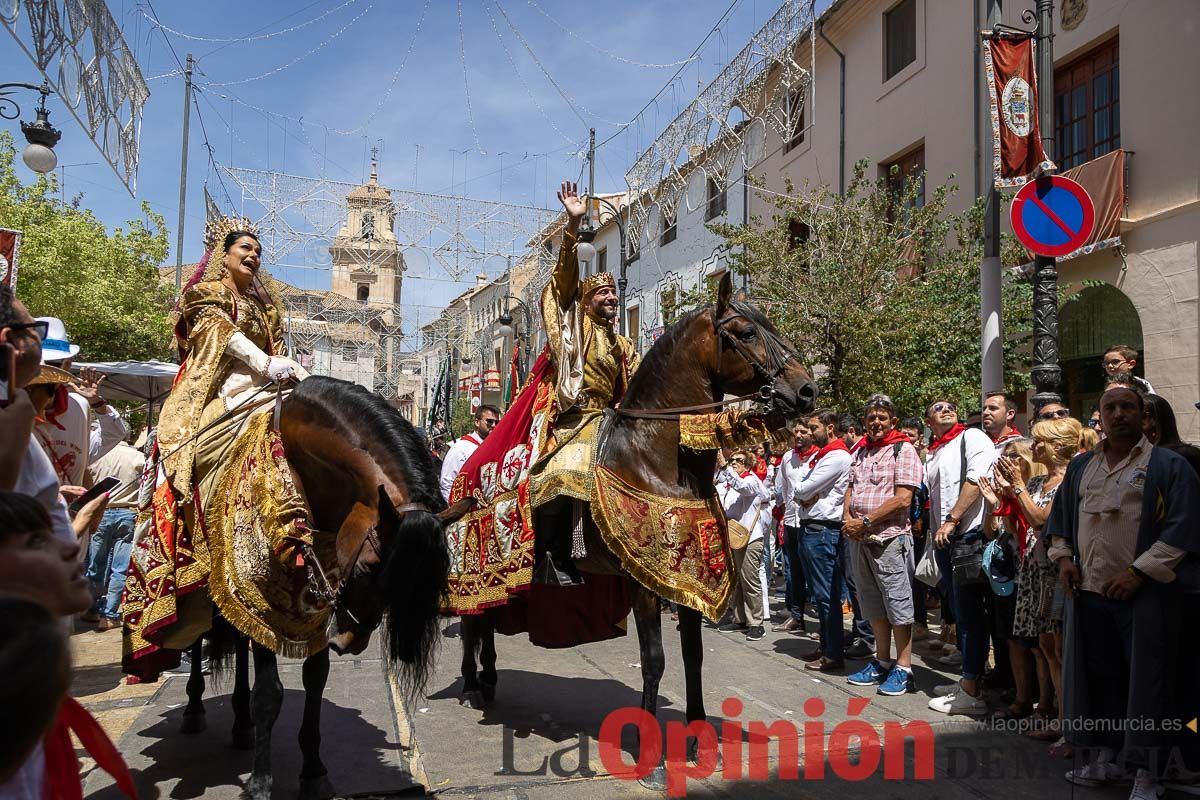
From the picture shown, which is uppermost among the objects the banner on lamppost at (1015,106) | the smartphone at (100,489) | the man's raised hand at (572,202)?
the banner on lamppost at (1015,106)

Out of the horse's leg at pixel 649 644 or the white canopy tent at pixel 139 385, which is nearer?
the horse's leg at pixel 649 644

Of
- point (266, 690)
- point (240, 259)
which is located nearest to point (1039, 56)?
point (240, 259)

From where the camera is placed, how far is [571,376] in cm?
507

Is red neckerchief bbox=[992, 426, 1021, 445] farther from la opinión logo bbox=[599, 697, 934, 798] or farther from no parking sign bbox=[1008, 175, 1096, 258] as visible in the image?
la opinión logo bbox=[599, 697, 934, 798]

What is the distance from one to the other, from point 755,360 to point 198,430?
2.88 meters

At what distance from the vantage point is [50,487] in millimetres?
2367

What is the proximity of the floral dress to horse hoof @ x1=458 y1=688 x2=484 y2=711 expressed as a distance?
342 cm

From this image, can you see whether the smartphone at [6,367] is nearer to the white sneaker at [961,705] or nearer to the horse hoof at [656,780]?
the horse hoof at [656,780]

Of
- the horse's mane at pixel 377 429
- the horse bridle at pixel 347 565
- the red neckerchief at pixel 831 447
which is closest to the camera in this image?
the horse bridle at pixel 347 565

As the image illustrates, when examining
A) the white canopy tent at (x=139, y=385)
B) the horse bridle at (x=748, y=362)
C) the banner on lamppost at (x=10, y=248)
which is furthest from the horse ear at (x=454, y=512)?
the white canopy tent at (x=139, y=385)

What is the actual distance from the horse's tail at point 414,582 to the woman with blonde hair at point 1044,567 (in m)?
3.42

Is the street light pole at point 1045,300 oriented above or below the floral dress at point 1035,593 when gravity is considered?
above

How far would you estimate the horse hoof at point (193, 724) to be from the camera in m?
4.90

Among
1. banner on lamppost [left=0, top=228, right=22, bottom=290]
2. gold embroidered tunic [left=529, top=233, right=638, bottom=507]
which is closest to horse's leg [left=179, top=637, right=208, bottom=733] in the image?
gold embroidered tunic [left=529, top=233, right=638, bottom=507]
